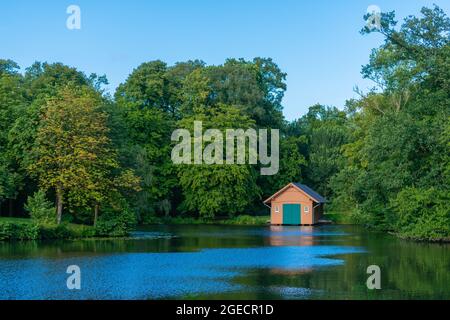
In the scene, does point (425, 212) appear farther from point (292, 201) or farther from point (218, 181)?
point (218, 181)

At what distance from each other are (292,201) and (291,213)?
1.04 meters

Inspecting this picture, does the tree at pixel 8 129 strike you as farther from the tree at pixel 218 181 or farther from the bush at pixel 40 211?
the tree at pixel 218 181

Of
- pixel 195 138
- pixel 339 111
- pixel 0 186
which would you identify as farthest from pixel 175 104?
pixel 0 186

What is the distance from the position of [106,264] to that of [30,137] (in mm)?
18683

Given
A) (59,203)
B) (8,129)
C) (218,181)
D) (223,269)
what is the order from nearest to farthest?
1. (223,269)
2. (59,203)
3. (8,129)
4. (218,181)

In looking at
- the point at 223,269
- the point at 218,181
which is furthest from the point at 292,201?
the point at 223,269

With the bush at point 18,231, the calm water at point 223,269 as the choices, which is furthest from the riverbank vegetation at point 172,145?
the calm water at point 223,269

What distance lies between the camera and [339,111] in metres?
86.2

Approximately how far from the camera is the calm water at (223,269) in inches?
716

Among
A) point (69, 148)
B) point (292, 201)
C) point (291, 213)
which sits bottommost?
point (291, 213)

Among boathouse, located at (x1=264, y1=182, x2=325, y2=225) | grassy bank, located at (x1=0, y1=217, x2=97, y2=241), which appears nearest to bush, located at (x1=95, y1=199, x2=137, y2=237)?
grassy bank, located at (x1=0, y1=217, x2=97, y2=241)

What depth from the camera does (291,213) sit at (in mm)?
57688

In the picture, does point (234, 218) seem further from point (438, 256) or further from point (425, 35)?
point (438, 256)

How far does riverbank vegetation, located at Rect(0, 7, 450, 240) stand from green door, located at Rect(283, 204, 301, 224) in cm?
364
